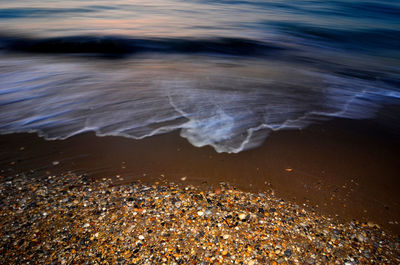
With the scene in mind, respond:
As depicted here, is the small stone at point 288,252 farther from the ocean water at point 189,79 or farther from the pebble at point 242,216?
the ocean water at point 189,79

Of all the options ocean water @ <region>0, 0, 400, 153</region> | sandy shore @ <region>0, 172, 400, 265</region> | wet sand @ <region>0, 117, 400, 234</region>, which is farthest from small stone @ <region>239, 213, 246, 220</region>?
ocean water @ <region>0, 0, 400, 153</region>

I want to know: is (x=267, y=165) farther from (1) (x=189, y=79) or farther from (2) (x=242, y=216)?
(1) (x=189, y=79)

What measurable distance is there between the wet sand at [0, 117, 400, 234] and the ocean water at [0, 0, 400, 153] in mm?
289

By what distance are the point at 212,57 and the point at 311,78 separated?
129 inches

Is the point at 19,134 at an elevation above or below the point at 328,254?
above

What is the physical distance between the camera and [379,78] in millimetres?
7184

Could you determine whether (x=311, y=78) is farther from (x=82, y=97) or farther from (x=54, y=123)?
(x=54, y=123)

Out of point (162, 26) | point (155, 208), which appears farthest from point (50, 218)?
point (162, 26)

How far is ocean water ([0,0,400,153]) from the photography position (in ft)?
13.6

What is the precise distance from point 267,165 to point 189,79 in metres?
3.69

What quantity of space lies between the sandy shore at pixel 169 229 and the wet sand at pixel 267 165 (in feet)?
0.69

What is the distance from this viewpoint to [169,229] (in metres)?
2.21

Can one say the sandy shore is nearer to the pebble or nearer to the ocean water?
the pebble

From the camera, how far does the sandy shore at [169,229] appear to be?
2016mm
